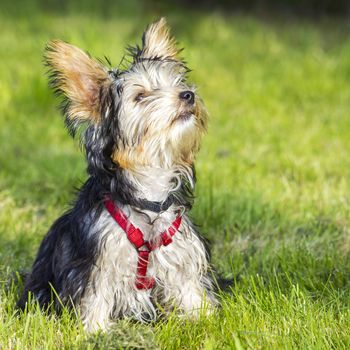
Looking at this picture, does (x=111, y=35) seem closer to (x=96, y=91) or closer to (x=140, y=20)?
(x=140, y=20)

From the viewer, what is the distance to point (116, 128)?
4.12 meters

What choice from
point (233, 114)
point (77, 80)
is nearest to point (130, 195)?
point (77, 80)

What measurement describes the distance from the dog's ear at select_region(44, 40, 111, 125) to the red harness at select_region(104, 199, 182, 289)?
0.48 metres

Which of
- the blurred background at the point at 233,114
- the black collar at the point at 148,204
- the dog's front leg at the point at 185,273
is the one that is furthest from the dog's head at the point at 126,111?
the blurred background at the point at 233,114

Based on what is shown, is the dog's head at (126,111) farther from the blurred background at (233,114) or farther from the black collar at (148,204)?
the blurred background at (233,114)

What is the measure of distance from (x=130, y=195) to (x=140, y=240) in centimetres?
25

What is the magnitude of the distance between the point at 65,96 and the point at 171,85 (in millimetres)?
569

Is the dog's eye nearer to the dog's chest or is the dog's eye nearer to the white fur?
the white fur

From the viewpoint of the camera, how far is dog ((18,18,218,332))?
161 inches

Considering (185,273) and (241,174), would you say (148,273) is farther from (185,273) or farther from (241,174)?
(241,174)

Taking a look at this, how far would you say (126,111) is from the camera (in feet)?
13.5

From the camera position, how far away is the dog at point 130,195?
13.4 feet

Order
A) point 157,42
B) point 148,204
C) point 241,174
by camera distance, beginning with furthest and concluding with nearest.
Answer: point 241,174 → point 157,42 → point 148,204

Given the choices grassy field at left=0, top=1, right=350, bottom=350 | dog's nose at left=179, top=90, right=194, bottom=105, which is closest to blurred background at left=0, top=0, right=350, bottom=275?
grassy field at left=0, top=1, right=350, bottom=350
